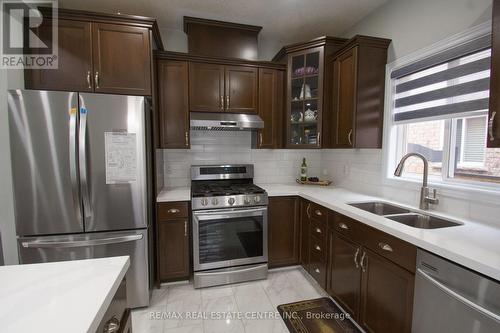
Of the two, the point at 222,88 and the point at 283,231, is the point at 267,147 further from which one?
the point at 283,231

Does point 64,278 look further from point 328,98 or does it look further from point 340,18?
point 340,18

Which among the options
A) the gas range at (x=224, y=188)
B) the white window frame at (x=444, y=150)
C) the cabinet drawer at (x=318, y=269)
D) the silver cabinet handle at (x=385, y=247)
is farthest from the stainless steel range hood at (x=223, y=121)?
the silver cabinet handle at (x=385, y=247)

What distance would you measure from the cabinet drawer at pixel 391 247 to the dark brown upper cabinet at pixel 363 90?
0.99m

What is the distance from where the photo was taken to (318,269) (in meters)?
2.29

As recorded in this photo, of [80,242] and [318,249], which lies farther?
[318,249]

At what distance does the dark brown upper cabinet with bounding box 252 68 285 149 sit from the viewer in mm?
2740

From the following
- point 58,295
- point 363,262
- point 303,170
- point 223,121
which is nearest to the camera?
point 58,295

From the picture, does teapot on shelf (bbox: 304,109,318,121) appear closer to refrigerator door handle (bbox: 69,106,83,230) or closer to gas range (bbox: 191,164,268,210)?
gas range (bbox: 191,164,268,210)

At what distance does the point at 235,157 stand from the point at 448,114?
212 centimetres

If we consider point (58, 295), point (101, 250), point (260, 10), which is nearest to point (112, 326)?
A: point (58, 295)

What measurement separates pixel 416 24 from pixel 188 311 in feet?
10.4

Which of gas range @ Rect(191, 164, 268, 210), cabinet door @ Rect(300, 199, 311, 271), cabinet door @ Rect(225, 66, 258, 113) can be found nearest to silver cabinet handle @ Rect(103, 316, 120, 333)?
gas range @ Rect(191, 164, 268, 210)

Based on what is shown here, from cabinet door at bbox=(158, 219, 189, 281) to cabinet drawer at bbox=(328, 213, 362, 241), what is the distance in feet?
4.59

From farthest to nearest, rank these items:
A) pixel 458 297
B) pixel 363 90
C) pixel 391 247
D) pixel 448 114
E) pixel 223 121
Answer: pixel 223 121, pixel 363 90, pixel 448 114, pixel 391 247, pixel 458 297
